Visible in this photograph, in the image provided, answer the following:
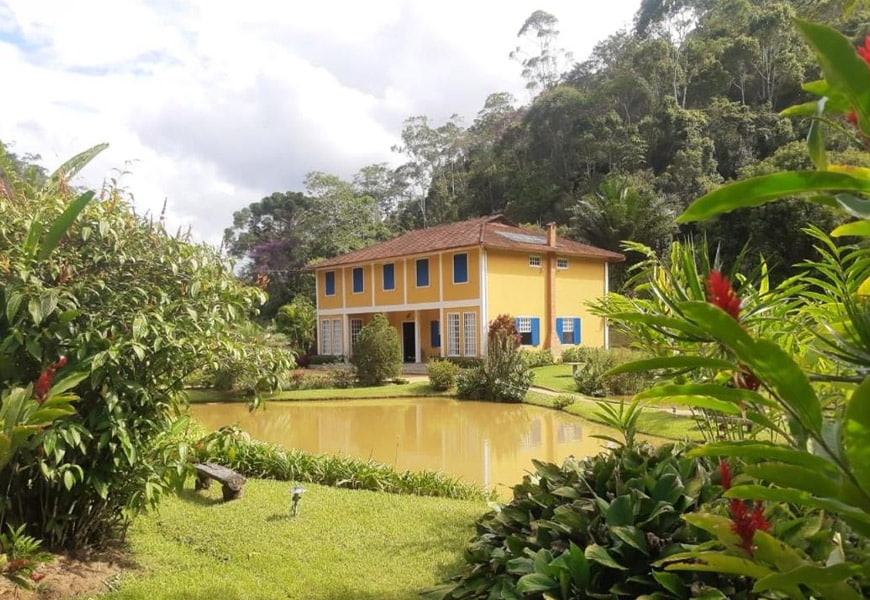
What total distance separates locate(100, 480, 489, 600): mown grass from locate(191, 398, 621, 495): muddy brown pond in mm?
2269

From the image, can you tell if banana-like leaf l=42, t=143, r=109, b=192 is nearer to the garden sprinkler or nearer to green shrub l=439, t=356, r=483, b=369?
the garden sprinkler

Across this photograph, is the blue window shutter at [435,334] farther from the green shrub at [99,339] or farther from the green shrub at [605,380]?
the green shrub at [99,339]

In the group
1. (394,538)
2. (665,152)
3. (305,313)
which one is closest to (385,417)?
(394,538)

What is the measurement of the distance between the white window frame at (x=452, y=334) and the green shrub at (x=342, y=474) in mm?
15811

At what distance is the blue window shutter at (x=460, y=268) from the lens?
22.9 m

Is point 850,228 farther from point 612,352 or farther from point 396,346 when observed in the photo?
point 396,346

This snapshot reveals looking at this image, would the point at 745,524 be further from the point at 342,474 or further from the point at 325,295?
the point at 325,295

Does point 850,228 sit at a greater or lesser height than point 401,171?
lesser

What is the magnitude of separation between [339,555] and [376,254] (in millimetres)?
22019

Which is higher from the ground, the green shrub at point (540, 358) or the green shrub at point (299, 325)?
the green shrub at point (299, 325)

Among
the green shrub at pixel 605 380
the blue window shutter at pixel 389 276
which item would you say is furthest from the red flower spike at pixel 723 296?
the blue window shutter at pixel 389 276

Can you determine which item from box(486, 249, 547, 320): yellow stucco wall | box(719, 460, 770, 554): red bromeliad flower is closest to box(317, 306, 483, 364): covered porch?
box(486, 249, 547, 320): yellow stucco wall

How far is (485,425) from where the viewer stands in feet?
41.2

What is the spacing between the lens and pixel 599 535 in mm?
2441
